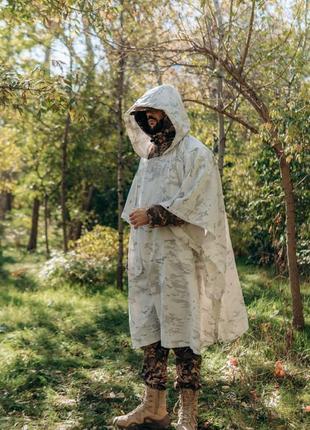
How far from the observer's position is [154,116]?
3.31 metres

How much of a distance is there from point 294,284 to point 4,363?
8.68ft

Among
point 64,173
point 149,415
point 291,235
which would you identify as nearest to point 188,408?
point 149,415

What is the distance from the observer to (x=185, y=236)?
10.4 feet

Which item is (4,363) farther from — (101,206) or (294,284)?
(101,206)

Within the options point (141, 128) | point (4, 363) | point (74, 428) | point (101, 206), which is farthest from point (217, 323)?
point (101, 206)

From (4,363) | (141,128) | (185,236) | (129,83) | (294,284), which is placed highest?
(129,83)

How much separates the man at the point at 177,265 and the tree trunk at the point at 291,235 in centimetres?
162

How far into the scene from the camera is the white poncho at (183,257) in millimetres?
3096

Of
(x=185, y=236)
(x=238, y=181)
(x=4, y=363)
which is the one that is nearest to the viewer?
(x=185, y=236)

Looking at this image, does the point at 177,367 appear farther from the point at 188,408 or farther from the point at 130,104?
the point at 130,104

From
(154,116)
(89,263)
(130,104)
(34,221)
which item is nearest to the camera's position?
(154,116)

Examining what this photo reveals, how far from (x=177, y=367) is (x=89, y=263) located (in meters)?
5.72

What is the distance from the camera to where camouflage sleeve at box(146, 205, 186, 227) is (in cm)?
307

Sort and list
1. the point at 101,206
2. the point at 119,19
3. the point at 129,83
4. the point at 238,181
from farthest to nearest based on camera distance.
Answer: the point at 101,206 < the point at 129,83 < the point at 238,181 < the point at 119,19
